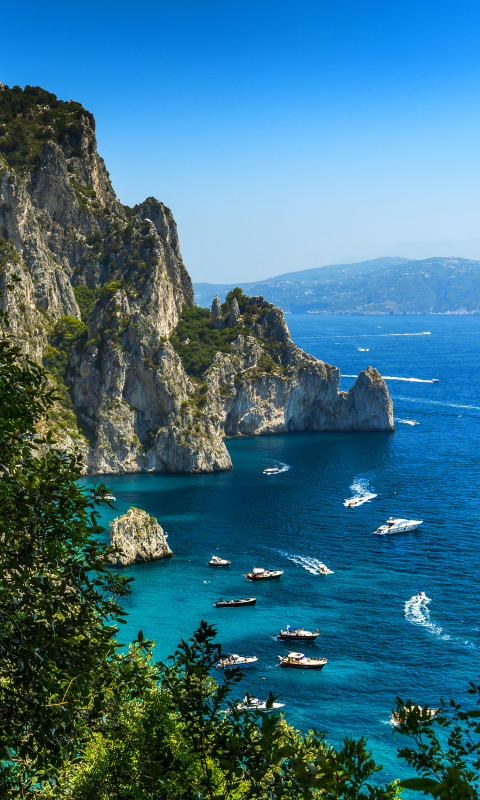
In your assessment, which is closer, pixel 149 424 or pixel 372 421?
pixel 149 424

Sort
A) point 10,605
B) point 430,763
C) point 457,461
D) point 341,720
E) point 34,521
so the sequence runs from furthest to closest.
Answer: point 457,461 → point 341,720 → point 34,521 → point 10,605 → point 430,763

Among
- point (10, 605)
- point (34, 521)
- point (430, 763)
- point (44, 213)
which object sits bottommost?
point (430, 763)

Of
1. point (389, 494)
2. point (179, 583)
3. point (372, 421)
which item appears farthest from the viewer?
point (372, 421)

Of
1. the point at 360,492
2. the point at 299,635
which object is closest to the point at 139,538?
the point at 299,635

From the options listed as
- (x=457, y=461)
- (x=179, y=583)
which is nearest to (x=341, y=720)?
(x=179, y=583)

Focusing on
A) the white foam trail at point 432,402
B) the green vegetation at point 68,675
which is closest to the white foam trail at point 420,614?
the green vegetation at point 68,675

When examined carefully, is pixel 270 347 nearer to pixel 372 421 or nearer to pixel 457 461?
pixel 372 421
